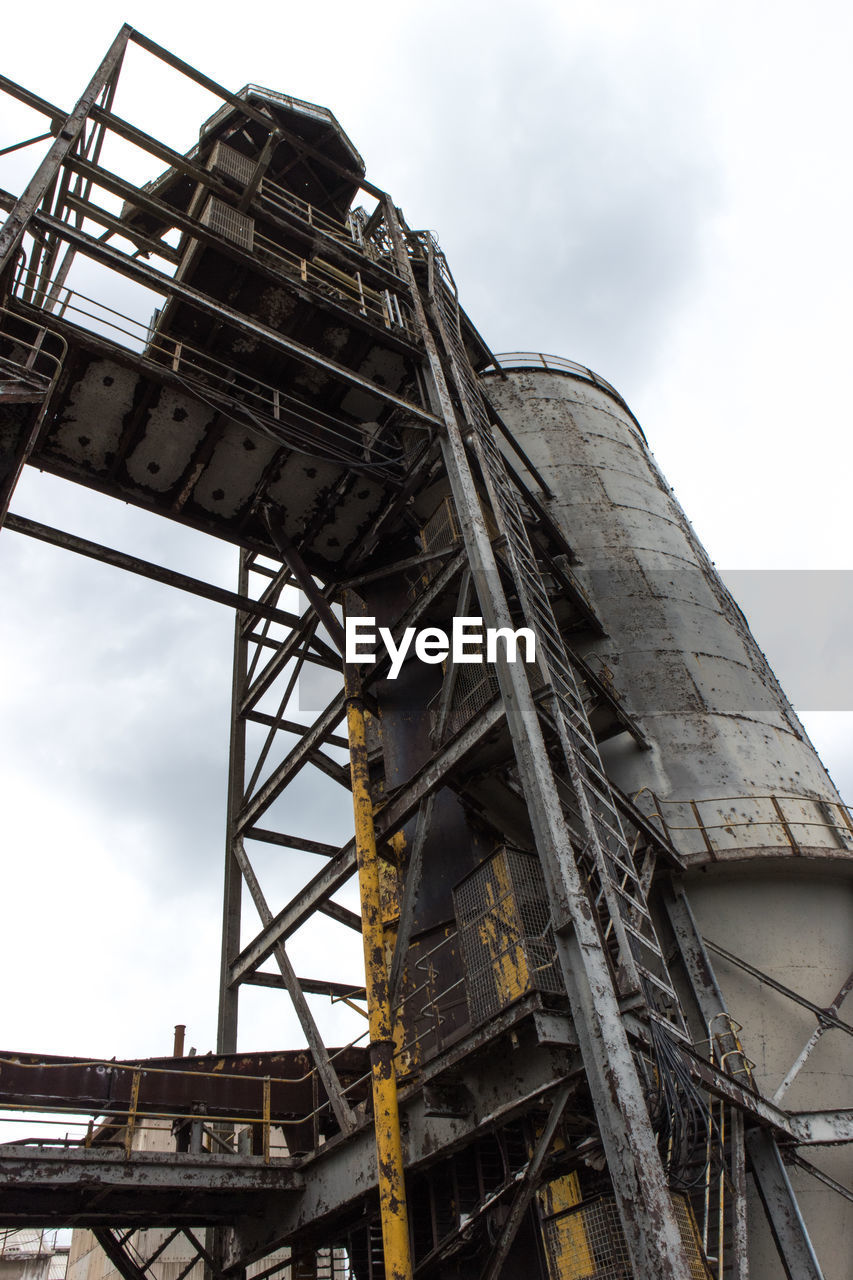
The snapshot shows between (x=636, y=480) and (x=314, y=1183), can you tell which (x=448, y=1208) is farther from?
(x=636, y=480)

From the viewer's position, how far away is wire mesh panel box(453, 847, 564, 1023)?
6484 mm

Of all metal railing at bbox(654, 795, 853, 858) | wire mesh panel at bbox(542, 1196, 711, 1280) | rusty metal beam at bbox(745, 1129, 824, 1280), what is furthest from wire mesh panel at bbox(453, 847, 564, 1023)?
metal railing at bbox(654, 795, 853, 858)

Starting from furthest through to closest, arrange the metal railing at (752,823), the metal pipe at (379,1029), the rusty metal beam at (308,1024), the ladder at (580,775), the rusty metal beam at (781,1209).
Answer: the metal railing at (752,823) < the rusty metal beam at (308,1024) < the rusty metal beam at (781,1209) < the ladder at (580,775) < the metal pipe at (379,1029)

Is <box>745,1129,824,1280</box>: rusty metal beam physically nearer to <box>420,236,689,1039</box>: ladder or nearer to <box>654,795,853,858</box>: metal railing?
<box>420,236,689,1039</box>: ladder

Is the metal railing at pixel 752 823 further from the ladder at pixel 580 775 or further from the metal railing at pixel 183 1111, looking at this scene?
the metal railing at pixel 183 1111

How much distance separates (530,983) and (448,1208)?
3.02 metres

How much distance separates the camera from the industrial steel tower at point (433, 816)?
257 inches

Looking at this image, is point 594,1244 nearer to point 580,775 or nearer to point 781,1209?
point 781,1209

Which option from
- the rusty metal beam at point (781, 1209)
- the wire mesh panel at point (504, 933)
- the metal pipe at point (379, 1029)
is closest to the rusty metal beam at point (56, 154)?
the metal pipe at point (379, 1029)

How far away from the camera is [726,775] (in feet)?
36.6

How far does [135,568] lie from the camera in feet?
36.0

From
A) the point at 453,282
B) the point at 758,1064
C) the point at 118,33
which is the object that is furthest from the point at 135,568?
the point at 758,1064

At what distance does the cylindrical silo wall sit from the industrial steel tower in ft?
0.17

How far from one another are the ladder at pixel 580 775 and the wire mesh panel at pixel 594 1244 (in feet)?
4.39
